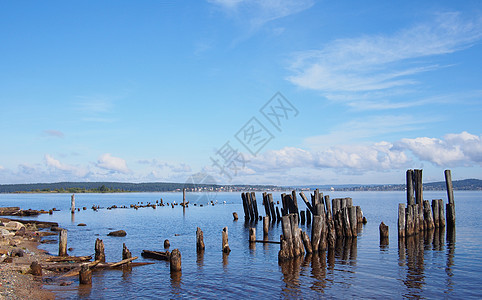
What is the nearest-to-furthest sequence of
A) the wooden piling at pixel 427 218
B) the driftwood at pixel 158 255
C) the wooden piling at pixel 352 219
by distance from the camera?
the driftwood at pixel 158 255
the wooden piling at pixel 352 219
the wooden piling at pixel 427 218

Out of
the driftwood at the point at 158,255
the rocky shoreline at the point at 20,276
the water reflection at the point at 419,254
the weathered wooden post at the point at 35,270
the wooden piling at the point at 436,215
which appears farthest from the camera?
the wooden piling at the point at 436,215

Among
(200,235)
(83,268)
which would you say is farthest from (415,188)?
(83,268)

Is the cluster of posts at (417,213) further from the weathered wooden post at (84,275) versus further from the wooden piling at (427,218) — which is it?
the weathered wooden post at (84,275)

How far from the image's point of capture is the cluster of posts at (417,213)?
83.9ft

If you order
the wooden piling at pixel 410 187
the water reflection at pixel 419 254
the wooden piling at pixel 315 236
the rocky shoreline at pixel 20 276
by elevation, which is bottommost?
the water reflection at pixel 419 254

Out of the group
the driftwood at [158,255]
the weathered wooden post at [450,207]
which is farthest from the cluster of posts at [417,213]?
the driftwood at [158,255]

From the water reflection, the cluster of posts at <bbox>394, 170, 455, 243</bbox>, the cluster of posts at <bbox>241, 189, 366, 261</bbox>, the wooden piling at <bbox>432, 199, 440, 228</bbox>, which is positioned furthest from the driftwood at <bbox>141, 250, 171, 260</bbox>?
the wooden piling at <bbox>432, 199, 440, 228</bbox>

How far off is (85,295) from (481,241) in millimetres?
24415

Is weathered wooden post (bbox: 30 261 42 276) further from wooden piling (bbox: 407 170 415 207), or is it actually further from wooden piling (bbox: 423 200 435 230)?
wooden piling (bbox: 423 200 435 230)

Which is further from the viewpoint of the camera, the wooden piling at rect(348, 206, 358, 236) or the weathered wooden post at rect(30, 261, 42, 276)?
the wooden piling at rect(348, 206, 358, 236)

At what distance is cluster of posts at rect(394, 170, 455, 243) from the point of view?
83.9 feet

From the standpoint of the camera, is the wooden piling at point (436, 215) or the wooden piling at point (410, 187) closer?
the wooden piling at point (410, 187)

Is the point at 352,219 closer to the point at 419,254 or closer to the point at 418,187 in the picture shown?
the point at 419,254

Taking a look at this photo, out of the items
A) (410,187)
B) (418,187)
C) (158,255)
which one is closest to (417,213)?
(418,187)
